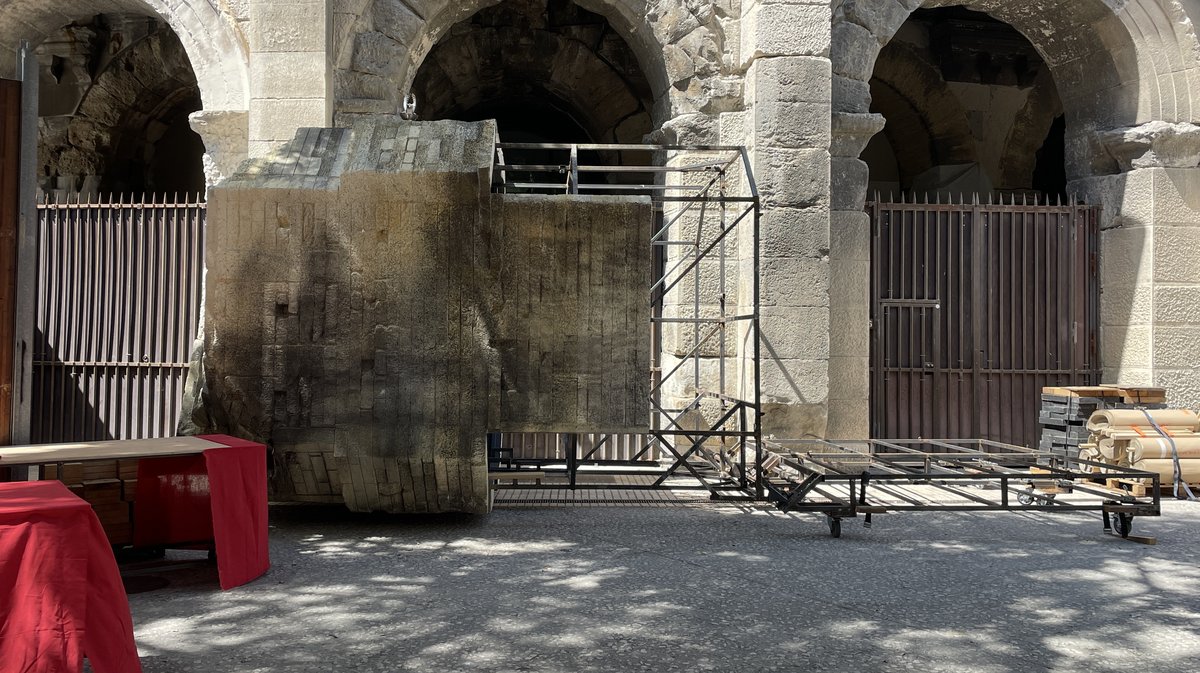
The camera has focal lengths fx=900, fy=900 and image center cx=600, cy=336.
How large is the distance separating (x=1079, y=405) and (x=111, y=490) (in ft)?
23.9

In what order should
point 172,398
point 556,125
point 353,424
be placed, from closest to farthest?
point 353,424, point 172,398, point 556,125

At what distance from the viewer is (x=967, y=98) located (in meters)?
12.3

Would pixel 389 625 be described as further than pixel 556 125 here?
No

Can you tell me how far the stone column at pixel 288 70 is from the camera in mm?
7176

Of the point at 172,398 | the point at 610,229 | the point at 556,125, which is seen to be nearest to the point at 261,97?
→ the point at 172,398

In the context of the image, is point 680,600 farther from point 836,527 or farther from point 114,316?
point 114,316

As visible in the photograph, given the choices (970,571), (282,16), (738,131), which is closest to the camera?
(970,571)

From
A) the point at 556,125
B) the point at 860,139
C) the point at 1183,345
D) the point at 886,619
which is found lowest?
the point at 886,619

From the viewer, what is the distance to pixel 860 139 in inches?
318

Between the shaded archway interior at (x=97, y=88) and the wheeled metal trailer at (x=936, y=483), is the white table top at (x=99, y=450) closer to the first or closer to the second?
the wheeled metal trailer at (x=936, y=483)

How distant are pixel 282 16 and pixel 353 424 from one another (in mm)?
3799

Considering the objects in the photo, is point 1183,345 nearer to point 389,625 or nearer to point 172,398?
point 389,625

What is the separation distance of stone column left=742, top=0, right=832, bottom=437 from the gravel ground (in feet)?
5.76

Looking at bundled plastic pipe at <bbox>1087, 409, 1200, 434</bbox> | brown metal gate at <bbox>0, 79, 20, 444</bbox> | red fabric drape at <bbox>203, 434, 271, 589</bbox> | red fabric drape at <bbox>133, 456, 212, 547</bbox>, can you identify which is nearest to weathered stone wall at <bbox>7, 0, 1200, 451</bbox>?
bundled plastic pipe at <bbox>1087, 409, 1200, 434</bbox>
